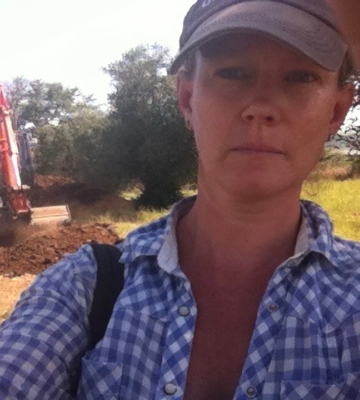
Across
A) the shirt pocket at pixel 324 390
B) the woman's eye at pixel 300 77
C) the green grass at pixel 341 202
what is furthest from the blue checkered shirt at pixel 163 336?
the green grass at pixel 341 202

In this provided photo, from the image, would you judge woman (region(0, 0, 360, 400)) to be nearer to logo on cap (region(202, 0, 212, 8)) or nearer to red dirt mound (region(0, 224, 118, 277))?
logo on cap (region(202, 0, 212, 8))

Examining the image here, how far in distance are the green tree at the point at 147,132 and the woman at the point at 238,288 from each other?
13970 millimetres

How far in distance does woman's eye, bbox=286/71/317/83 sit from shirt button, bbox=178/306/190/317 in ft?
1.26

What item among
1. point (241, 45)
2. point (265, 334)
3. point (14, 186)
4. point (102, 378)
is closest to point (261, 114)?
point (241, 45)

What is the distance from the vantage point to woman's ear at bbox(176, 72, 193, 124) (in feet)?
3.92

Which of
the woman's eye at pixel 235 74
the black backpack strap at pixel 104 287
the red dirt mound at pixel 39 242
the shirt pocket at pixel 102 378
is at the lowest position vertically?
the red dirt mound at pixel 39 242

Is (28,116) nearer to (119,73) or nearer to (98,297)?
(119,73)

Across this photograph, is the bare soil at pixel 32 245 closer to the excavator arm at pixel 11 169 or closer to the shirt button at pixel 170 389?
the excavator arm at pixel 11 169

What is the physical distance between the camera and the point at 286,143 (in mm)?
1060

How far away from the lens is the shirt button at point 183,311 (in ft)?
3.63

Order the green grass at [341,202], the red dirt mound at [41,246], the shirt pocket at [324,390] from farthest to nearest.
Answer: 1. the red dirt mound at [41,246]
2. the green grass at [341,202]
3. the shirt pocket at [324,390]

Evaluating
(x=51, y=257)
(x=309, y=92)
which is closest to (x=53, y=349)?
(x=309, y=92)

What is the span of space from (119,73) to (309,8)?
1613cm

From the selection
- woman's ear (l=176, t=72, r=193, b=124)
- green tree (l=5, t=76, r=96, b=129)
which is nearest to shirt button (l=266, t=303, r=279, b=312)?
woman's ear (l=176, t=72, r=193, b=124)
